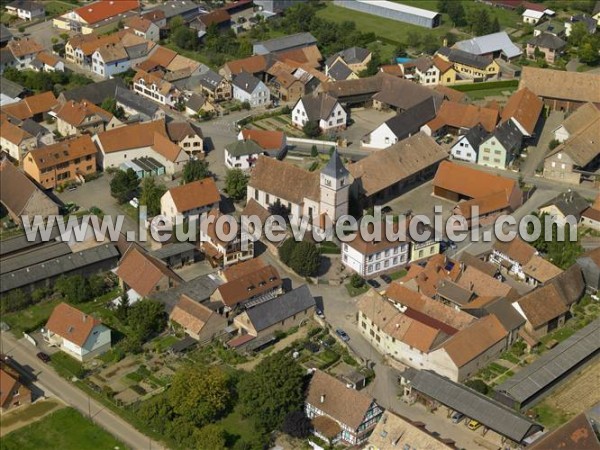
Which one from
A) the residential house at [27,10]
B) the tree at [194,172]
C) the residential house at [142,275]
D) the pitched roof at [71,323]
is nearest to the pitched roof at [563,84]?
the tree at [194,172]

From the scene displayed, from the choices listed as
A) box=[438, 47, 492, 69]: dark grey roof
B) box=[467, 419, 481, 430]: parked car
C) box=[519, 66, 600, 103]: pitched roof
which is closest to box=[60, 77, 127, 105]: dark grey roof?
box=[438, 47, 492, 69]: dark grey roof

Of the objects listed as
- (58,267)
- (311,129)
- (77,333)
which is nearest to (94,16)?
(311,129)

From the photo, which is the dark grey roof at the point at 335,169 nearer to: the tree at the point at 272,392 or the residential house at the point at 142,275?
the residential house at the point at 142,275

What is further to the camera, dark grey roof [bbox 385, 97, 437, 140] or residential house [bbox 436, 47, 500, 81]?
residential house [bbox 436, 47, 500, 81]

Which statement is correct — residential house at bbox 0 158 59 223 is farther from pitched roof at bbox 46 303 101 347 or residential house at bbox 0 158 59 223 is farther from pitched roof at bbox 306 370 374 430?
pitched roof at bbox 306 370 374 430

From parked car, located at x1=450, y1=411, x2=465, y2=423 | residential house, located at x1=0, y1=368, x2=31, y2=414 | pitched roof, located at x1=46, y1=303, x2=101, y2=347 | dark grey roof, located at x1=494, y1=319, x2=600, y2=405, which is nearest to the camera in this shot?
parked car, located at x1=450, y1=411, x2=465, y2=423

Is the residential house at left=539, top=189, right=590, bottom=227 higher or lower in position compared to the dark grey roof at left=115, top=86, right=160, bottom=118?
lower

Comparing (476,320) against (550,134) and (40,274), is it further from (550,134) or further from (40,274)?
(550,134)
